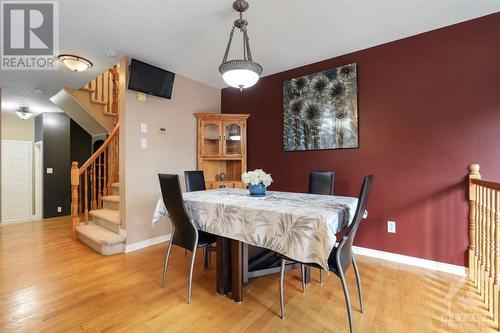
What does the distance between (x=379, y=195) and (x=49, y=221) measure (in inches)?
236

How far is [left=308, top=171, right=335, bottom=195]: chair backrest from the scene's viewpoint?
8.11ft

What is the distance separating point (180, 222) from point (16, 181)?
17.5 feet

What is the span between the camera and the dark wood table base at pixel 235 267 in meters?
1.80

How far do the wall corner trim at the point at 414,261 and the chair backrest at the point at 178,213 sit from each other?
2075 millimetres

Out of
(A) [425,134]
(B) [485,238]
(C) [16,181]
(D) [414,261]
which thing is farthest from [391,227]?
(C) [16,181]

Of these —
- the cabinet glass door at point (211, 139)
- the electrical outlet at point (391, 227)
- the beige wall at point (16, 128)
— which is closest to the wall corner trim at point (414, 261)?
the electrical outlet at point (391, 227)

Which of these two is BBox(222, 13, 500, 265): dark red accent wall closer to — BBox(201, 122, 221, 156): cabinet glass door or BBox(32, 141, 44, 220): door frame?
BBox(201, 122, 221, 156): cabinet glass door

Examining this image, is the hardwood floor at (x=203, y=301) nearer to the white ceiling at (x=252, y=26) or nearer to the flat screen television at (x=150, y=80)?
the flat screen television at (x=150, y=80)

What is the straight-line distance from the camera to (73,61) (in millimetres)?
2869

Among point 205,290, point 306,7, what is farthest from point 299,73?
point 205,290

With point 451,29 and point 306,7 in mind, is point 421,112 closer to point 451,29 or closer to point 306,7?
point 451,29

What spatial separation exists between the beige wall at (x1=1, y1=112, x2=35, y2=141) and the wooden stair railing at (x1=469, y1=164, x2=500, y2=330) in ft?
25.2

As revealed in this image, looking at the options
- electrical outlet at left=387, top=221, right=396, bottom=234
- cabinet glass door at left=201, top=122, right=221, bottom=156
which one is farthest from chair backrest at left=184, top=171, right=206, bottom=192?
electrical outlet at left=387, top=221, right=396, bottom=234

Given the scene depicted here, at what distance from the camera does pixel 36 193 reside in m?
5.04
